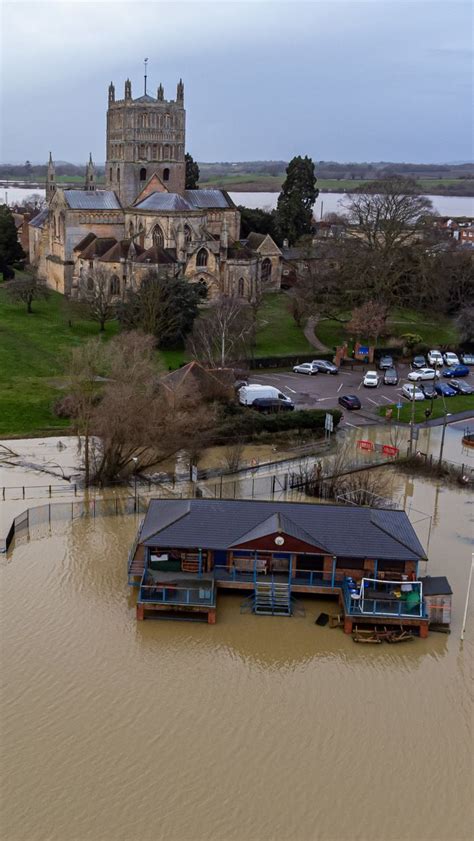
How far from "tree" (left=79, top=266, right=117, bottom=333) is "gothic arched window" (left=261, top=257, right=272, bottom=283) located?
15.6 metres

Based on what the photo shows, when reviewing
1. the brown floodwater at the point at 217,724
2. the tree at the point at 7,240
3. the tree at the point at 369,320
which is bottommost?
the brown floodwater at the point at 217,724

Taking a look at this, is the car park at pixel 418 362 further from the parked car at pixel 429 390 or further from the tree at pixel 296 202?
the tree at pixel 296 202

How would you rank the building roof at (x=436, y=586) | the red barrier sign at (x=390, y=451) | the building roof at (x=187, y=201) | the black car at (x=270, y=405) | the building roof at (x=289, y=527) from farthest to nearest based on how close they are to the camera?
1. the building roof at (x=187, y=201)
2. the black car at (x=270, y=405)
3. the red barrier sign at (x=390, y=451)
4. the building roof at (x=289, y=527)
5. the building roof at (x=436, y=586)

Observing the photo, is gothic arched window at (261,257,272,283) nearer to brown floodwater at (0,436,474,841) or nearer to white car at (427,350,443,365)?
white car at (427,350,443,365)

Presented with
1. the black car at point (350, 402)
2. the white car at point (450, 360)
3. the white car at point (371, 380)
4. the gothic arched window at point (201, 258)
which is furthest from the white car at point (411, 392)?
Answer: the gothic arched window at point (201, 258)

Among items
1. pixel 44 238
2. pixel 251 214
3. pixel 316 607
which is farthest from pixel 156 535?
pixel 251 214

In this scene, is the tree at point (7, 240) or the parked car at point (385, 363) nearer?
the parked car at point (385, 363)

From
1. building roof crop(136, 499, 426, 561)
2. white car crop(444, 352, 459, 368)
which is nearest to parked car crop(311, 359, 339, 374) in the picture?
white car crop(444, 352, 459, 368)

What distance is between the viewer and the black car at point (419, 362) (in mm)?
53844

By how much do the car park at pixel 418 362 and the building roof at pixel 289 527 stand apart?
1071 inches

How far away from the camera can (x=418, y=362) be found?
5416 centimetres

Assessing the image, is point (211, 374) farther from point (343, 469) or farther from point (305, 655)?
point (305, 655)

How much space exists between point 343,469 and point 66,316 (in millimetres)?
28415

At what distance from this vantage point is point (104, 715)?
20.4 meters
